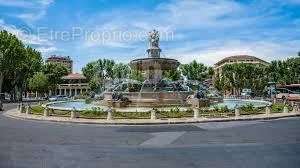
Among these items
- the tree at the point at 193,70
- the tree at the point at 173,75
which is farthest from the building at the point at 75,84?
the tree at the point at 173,75

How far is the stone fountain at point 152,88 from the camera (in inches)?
1419

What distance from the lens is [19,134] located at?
1884 cm

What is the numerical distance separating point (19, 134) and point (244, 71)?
8589 centimetres

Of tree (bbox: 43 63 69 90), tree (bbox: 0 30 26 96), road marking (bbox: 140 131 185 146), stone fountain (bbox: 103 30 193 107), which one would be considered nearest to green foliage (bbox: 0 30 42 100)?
tree (bbox: 0 30 26 96)

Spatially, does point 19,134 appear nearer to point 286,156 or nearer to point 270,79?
point 286,156

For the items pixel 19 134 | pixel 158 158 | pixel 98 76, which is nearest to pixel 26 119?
pixel 19 134

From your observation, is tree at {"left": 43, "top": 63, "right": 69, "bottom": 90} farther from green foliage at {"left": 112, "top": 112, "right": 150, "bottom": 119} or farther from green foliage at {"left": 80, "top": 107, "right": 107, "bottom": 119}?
green foliage at {"left": 112, "top": 112, "right": 150, "bottom": 119}

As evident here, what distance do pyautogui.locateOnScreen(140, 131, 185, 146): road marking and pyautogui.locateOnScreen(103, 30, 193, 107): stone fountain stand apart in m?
16.6

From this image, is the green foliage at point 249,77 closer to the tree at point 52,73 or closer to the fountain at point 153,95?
the tree at point 52,73

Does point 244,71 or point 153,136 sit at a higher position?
point 244,71

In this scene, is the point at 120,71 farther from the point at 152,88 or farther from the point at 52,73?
the point at 152,88

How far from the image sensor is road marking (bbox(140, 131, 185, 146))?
1580cm

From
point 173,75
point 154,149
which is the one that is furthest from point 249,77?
point 154,149

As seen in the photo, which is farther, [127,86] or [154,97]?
[127,86]
